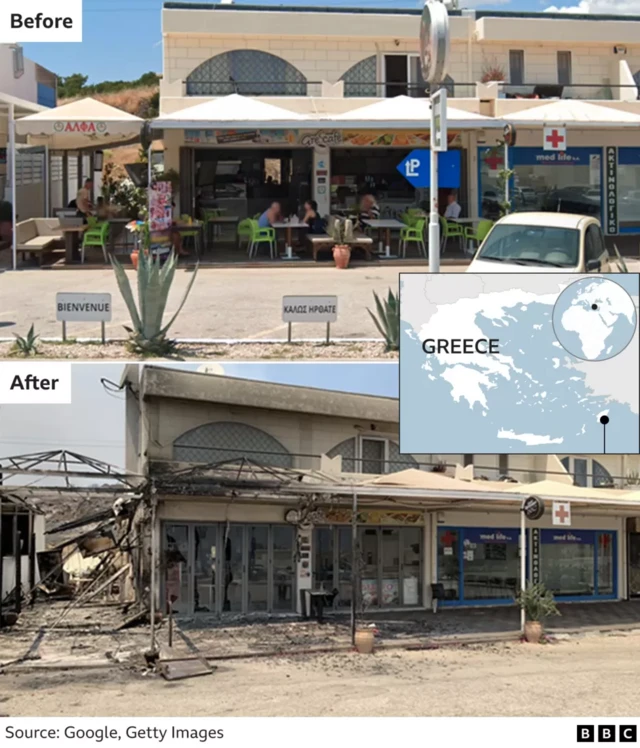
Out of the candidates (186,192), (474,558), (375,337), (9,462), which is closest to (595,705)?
(375,337)

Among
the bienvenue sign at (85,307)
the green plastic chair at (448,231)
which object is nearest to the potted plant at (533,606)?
the bienvenue sign at (85,307)

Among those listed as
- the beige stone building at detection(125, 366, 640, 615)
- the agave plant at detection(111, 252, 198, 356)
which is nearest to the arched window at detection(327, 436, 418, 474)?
the beige stone building at detection(125, 366, 640, 615)

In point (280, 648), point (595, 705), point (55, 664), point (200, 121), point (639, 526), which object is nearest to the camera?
point (595, 705)

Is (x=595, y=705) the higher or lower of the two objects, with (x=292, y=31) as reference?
lower

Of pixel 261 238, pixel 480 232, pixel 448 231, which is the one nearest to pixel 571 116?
pixel 480 232

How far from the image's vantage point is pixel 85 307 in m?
11.6

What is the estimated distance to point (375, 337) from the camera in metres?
12.2

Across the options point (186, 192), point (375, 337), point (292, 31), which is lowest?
point (375, 337)

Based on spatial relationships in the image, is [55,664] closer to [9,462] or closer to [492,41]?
[9,462]

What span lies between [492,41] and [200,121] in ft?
25.6

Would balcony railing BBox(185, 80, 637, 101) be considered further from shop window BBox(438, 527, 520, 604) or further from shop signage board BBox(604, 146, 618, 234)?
shop window BBox(438, 527, 520, 604)

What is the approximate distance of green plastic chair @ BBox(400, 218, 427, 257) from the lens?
18.0 metres

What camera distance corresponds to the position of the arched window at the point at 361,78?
71.0 ft

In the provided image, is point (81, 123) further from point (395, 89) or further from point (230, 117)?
point (395, 89)
